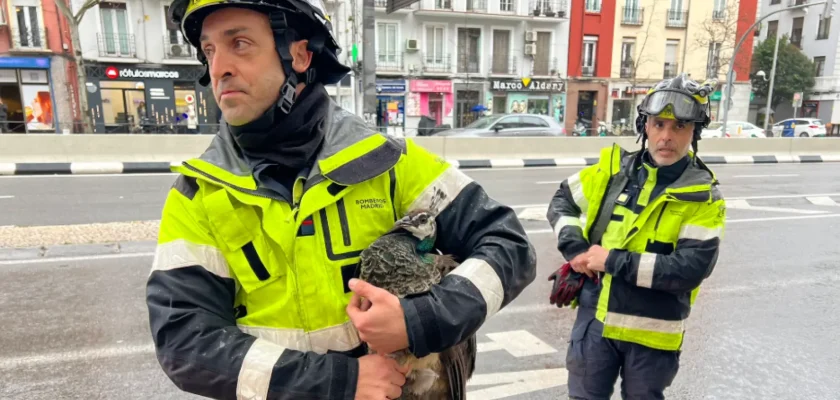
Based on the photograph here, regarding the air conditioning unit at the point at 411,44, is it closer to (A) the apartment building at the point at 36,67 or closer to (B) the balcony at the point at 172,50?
(B) the balcony at the point at 172,50

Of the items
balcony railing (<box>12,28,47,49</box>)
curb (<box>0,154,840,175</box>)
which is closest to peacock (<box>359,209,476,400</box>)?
curb (<box>0,154,840,175</box>)

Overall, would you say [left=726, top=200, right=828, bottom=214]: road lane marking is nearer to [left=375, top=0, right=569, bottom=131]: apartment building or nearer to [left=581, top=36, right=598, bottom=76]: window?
[left=375, top=0, right=569, bottom=131]: apartment building

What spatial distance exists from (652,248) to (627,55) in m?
32.8

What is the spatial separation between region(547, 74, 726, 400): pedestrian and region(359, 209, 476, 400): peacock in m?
1.15

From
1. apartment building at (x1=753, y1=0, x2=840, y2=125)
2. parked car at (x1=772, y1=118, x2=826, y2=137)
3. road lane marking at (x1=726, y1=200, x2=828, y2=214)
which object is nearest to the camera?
road lane marking at (x1=726, y1=200, x2=828, y2=214)

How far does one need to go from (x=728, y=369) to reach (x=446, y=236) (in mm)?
3211

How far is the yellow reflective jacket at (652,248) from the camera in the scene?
2324 millimetres

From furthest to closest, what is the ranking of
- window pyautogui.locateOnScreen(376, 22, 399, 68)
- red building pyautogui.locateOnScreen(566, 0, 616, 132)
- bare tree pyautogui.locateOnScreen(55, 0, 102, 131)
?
red building pyautogui.locateOnScreen(566, 0, 616, 132)
window pyautogui.locateOnScreen(376, 22, 399, 68)
bare tree pyautogui.locateOnScreen(55, 0, 102, 131)

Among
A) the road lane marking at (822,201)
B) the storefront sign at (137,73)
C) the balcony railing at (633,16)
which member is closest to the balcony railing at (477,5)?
the balcony railing at (633,16)

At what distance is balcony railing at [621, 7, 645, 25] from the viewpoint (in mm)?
31406

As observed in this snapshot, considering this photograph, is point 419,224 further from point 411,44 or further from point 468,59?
point 468,59

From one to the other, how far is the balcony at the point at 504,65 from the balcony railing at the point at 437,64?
2.75 metres

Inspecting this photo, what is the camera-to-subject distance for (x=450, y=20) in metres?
28.8

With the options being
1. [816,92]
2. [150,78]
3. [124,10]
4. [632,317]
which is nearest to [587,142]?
[632,317]
